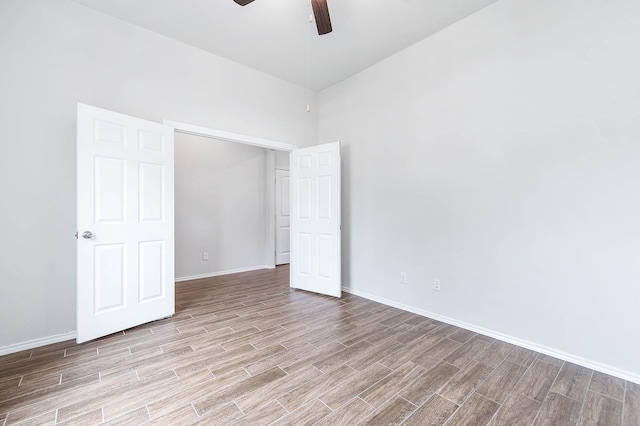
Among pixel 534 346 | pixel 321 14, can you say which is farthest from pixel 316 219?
pixel 534 346

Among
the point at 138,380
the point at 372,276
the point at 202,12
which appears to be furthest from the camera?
the point at 372,276

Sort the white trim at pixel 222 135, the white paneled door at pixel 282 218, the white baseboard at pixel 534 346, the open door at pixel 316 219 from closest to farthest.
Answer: the white baseboard at pixel 534 346, the white trim at pixel 222 135, the open door at pixel 316 219, the white paneled door at pixel 282 218

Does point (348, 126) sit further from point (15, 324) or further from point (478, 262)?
point (15, 324)

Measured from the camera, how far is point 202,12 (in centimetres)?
269

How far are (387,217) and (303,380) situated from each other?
2.17 m

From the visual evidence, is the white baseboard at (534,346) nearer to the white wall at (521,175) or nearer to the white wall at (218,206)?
the white wall at (521,175)

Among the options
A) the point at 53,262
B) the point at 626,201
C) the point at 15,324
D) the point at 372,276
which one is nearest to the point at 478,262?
the point at 626,201

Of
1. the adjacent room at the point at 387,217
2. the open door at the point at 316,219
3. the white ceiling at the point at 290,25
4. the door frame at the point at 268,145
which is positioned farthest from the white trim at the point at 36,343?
the white ceiling at the point at 290,25

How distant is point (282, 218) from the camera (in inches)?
237

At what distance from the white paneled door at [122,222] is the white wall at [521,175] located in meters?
2.54

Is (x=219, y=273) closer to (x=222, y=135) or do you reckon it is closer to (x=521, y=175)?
(x=222, y=135)

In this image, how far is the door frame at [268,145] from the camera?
10.5 feet

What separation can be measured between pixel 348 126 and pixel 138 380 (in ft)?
11.9

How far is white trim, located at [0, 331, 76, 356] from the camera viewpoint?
2258 mm
